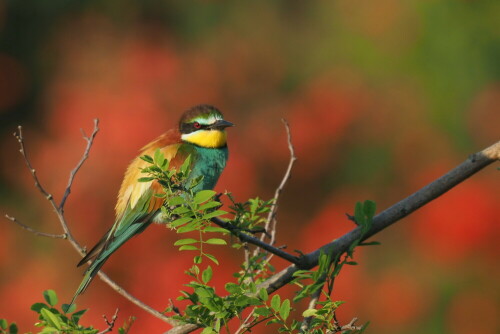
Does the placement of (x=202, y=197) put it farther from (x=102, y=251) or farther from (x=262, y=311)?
(x=102, y=251)

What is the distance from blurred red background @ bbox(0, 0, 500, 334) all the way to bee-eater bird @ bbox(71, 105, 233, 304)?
1.64 metres

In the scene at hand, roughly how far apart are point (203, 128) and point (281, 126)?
263 centimetres

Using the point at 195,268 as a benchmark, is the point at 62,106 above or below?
above

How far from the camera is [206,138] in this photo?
8.66ft

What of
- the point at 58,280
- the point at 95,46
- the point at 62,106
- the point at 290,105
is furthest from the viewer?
the point at 95,46

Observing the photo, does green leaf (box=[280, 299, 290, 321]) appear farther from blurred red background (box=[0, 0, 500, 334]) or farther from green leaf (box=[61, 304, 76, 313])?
blurred red background (box=[0, 0, 500, 334])

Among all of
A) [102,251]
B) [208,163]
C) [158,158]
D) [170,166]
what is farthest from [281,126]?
[158,158]

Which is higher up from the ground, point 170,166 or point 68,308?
point 170,166

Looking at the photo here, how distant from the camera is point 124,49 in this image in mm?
5727

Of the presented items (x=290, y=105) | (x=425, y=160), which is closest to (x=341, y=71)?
(x=290, y=105)

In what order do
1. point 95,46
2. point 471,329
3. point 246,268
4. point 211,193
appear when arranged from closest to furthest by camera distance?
point 211,193 → point 246,268 → point 471,329 → point 95,46

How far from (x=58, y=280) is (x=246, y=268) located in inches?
124

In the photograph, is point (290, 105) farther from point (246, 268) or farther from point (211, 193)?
point (211, 193)

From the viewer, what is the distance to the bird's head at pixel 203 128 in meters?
2.63
